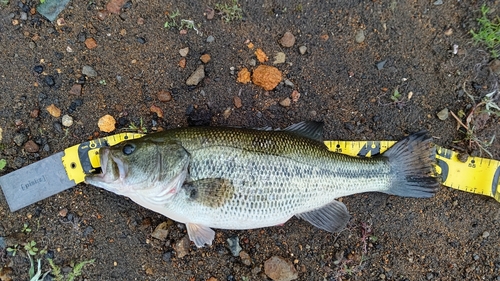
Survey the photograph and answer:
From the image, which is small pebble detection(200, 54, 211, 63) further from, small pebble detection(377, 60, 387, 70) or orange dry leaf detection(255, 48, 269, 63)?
small pebble detection(377, 60, 387, 70)

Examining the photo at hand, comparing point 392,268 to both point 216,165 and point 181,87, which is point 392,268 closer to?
point 216,165

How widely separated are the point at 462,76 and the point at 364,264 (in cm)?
220

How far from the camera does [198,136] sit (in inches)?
128

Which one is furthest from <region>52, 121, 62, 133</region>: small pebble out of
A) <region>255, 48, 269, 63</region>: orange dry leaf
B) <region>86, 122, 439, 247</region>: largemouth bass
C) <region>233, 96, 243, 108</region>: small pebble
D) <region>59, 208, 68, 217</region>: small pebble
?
<region>255, 48, 269, 63</region>: orange dry leaf

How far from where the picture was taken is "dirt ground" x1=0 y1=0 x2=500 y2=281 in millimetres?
3740

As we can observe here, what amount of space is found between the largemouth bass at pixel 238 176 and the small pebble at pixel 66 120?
0.86 meters

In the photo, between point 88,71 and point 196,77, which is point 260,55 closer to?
point 196,77

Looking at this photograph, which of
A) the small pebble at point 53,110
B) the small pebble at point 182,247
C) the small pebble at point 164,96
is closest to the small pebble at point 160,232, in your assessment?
the small pebble at point 182,247

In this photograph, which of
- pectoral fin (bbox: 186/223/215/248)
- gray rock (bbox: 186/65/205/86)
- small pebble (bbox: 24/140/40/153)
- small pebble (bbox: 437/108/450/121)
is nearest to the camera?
pectoral fin (bbox: 186/223/215/248)

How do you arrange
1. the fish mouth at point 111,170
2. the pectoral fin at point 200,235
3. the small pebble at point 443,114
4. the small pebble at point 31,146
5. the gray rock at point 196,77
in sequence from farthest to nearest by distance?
the small pebble at point 443,114 → the gray rock at point 196,77 → the small pebble at point 31,146 → the pectoral fin at point 200,235 → the fish mouth at point 111,170

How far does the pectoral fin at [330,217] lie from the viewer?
3609 millimetres

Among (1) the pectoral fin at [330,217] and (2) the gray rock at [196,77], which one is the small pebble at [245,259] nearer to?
(1) the pectoral fin at [330,217]

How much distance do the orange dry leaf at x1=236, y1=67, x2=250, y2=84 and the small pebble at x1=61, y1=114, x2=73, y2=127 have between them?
1707 mm

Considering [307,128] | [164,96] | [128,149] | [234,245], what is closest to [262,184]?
[307,128]
